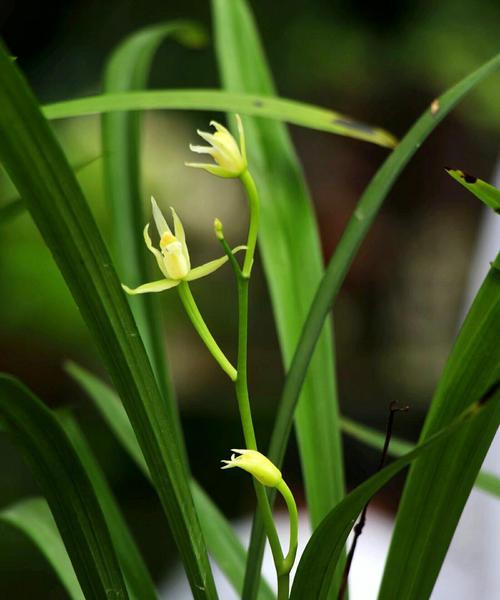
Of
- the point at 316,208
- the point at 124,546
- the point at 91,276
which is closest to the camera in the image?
the point at 91,276

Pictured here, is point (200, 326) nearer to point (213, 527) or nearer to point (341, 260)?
point (341, 260)

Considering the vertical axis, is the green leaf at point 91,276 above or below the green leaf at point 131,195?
below

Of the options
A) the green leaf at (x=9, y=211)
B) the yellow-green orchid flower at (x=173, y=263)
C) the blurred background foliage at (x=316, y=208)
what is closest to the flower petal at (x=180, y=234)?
the yellow-green orchid flower at (x=173, y=263)

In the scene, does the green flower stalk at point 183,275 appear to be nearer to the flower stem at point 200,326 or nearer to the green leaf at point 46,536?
the flower stem at point 200,326

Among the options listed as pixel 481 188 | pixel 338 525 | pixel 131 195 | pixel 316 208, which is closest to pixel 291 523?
pixel 338 525

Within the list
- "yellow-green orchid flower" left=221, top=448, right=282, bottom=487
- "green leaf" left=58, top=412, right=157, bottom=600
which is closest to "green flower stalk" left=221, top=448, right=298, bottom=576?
"yellow-green orchid flower" left=221, top=448, right=282, bottom=487
